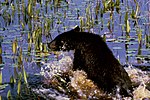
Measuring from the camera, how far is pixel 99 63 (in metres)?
7.17

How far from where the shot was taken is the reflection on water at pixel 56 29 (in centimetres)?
868

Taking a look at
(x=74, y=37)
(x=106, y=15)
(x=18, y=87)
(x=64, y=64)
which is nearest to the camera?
(x=18, y=87)

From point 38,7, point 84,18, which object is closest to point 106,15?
point 84,18

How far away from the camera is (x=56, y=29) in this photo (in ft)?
35.4

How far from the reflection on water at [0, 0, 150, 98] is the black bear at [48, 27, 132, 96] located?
0.93 meters

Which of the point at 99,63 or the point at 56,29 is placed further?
the point at 56,29

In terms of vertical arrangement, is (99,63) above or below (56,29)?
below

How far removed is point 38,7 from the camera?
12.8m

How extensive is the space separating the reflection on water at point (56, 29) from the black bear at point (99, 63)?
3.05ft

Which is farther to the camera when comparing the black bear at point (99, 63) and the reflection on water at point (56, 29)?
the reflection on water at point (56, 29)

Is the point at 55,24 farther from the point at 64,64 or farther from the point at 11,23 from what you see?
the point at 64,64

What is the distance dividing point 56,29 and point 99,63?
12.3 feet

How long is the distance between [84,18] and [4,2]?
3.03 m

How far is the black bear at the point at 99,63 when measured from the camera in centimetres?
702
